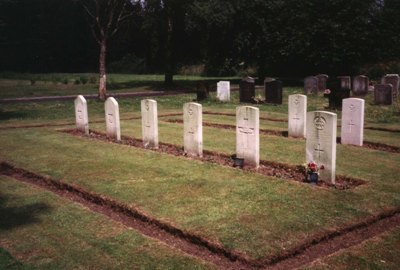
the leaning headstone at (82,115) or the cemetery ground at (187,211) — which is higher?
the leaning headstone at (82,115)

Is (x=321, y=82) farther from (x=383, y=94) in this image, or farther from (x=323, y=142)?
(x=323, y=142)

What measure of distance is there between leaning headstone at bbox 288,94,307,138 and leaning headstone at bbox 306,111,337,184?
4.27 meters

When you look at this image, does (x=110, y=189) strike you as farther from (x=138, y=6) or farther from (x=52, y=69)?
(x=52, y=69)

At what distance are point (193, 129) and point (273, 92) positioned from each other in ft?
40.2

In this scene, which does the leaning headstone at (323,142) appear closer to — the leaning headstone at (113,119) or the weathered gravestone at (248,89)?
the leaning headstone at (113,119)

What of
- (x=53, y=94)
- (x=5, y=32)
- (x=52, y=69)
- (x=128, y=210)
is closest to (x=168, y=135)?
(x=128, y=210)

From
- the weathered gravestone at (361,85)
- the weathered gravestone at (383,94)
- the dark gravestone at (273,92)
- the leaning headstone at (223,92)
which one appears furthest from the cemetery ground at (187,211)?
the weathered gravestone at (361,85)

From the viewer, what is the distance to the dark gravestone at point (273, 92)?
22.2 meters

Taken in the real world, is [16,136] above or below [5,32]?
below

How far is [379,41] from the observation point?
3275 centimetres

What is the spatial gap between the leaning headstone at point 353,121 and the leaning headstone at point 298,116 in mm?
1422

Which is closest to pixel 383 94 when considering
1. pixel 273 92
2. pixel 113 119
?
pixel 273 92

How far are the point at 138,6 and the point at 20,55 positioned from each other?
3931cm

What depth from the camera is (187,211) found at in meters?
7.16
